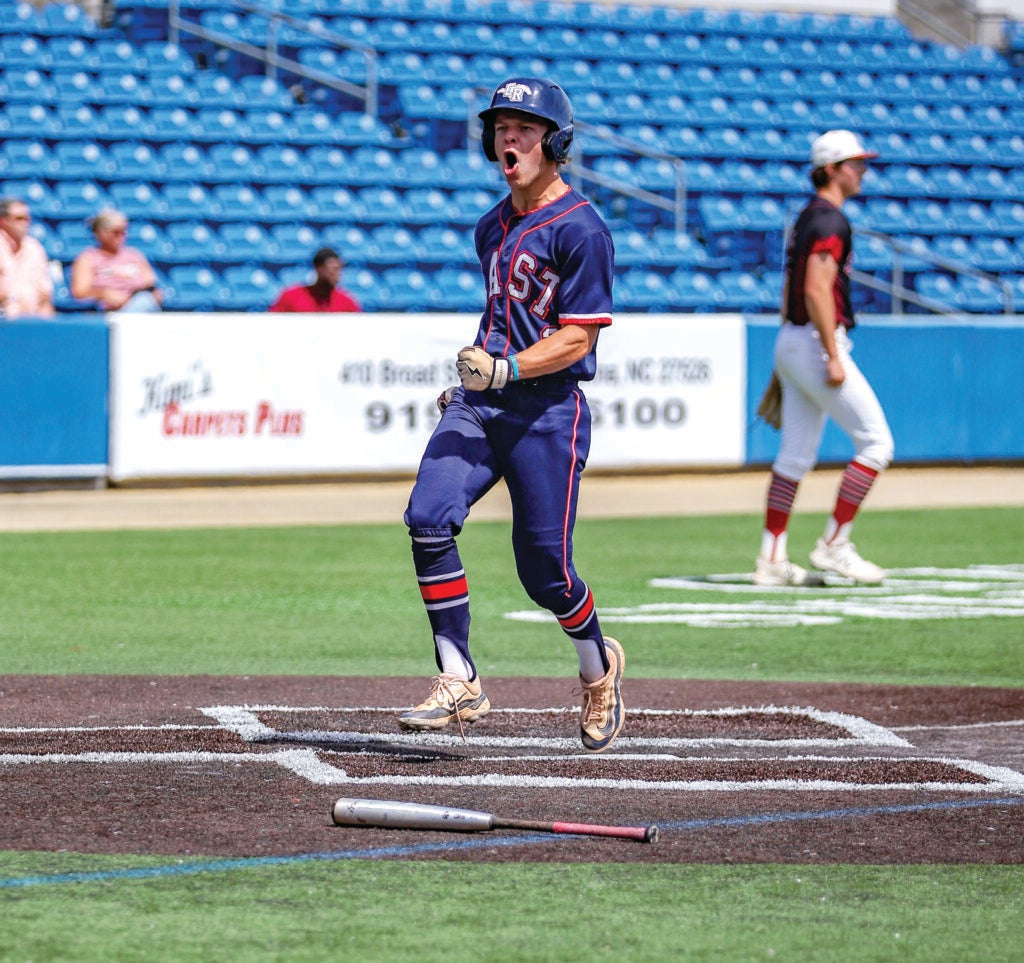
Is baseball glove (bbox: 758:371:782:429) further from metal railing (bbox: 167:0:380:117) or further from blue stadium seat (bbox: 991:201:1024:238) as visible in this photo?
blue stadium seat (bbox: 991:201:1024:238)

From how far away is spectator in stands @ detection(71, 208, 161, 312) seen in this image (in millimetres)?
15008

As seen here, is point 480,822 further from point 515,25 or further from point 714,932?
point 515,25

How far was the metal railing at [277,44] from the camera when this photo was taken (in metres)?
21.3

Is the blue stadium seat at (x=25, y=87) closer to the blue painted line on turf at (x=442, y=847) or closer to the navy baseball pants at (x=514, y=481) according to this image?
the navy baseball pants at (x=514, y=481)

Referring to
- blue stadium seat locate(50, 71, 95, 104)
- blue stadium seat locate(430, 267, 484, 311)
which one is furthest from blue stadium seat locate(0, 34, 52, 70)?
blue stadium seat locate(430, 267, 484, 311)

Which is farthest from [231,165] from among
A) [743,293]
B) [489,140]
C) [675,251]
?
[489,140]

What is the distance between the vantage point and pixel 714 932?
3809 mm

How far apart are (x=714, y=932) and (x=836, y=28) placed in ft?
79.0

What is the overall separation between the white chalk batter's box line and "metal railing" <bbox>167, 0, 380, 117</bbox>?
15.6 m

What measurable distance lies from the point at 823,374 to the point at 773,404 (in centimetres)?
51

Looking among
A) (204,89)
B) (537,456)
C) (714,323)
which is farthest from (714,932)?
(204,89)

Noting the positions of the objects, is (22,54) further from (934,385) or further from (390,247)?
(934,385)

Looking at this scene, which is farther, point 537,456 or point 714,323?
point 714,323

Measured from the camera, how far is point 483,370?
5.44 meters
